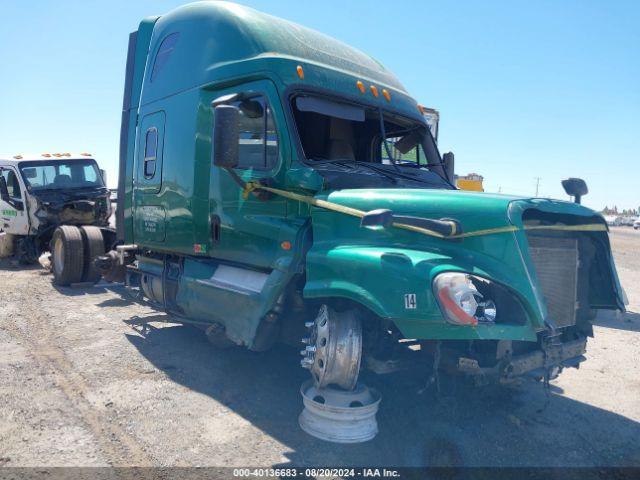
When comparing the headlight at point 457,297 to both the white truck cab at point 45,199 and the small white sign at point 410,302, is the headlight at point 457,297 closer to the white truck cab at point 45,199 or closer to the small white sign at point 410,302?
the small white sign at point 410,302

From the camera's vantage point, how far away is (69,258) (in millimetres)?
9078

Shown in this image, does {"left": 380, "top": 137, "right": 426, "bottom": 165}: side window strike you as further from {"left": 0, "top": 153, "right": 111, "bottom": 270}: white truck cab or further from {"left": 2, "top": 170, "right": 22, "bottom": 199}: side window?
{"left": 2, "top": 170, "right": 22, "bottom": 199}: side window

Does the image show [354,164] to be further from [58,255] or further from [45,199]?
[45,199]

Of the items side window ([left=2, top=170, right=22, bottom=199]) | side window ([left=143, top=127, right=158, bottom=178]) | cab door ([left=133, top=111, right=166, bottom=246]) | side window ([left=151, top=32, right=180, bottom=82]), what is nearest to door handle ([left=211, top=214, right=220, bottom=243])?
cab door ([left=133, top=111, right=166, bottom=246])

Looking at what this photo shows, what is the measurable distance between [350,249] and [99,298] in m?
6.16

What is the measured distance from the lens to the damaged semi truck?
3262 mm

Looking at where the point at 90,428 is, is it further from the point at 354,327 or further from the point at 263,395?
the point at 354,327

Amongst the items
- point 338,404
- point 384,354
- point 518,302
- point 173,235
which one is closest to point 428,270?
point 518,302

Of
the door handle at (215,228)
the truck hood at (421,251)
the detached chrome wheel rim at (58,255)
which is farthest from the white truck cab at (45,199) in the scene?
the truck hood at (421,251)

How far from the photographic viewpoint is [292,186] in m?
4.16

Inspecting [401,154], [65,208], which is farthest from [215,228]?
[65,208]

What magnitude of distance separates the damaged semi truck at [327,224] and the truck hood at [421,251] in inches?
0.5

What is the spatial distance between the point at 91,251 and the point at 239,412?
20.6 ft

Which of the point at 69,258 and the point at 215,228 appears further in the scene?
the point at 69,258
